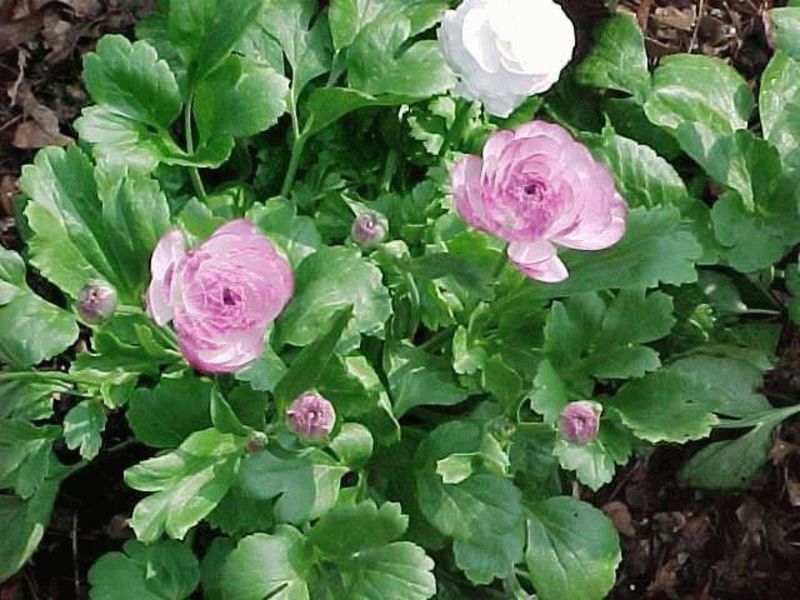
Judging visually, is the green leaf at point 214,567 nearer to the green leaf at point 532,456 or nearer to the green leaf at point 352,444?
the green leaf at point 352,444

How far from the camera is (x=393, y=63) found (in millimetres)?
1787

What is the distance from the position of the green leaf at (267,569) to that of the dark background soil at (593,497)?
43 cm

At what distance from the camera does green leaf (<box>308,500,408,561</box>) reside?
58.2 inches

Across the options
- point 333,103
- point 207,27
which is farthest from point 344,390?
point 207,27

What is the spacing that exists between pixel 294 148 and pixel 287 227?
0.19 meters

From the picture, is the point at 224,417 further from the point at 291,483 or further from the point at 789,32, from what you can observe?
the point at 789,32

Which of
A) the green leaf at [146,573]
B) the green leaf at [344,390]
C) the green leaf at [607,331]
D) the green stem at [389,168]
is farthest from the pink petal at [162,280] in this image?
the green stem at [389,168]

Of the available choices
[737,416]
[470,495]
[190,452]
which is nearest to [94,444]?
[190,452]

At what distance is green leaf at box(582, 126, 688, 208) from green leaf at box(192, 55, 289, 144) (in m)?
0.44

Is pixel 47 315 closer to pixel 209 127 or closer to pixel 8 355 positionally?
pixel 8 355

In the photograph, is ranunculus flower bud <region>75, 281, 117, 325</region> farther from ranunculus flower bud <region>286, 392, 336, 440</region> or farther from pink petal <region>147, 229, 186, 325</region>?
ranunculus flower bud <region>286, 392, 336, 440</region>

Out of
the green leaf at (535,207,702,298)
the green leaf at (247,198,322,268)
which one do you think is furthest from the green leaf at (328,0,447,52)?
the green leaf at (535,207,702,298)

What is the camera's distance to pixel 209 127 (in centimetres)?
176

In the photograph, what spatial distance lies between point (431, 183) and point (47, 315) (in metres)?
0.51
